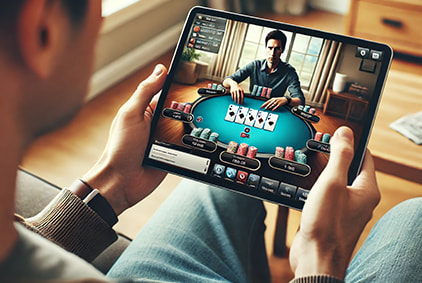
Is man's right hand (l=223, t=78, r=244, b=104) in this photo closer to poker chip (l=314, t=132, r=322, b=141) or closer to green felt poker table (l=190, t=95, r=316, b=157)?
green felt poker table (l=190, t=95, r=316, b=157)

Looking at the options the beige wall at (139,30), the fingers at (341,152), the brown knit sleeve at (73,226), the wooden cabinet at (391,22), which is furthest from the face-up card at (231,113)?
the wooden cabinet at (391,22)

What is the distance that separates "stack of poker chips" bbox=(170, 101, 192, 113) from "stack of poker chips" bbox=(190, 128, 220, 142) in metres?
0.05

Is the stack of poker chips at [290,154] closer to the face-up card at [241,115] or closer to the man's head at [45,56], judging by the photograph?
the face-up card at [241,115]

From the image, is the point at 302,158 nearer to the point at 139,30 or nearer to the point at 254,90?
the point at 254,90

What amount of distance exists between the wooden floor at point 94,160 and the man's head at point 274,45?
0.75m

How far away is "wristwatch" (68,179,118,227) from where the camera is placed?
2.56 ft

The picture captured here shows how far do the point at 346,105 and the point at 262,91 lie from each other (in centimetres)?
17

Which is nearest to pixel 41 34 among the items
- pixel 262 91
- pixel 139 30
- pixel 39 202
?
pixel 262 91

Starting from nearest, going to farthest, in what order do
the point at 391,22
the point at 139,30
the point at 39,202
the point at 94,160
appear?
the point at 39,202, the point at 94,160, the point at 139,30, the point at 391,22

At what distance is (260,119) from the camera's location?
82 centimetres

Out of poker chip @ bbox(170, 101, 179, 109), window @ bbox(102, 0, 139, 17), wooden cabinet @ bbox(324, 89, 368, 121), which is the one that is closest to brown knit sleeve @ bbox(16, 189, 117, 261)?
poker chip @ bbox(170, 101, 179, 109)

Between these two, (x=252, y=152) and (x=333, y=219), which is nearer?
(x=333, y=219)

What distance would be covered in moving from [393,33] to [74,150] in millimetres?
2012

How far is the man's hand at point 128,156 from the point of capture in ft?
2.78
